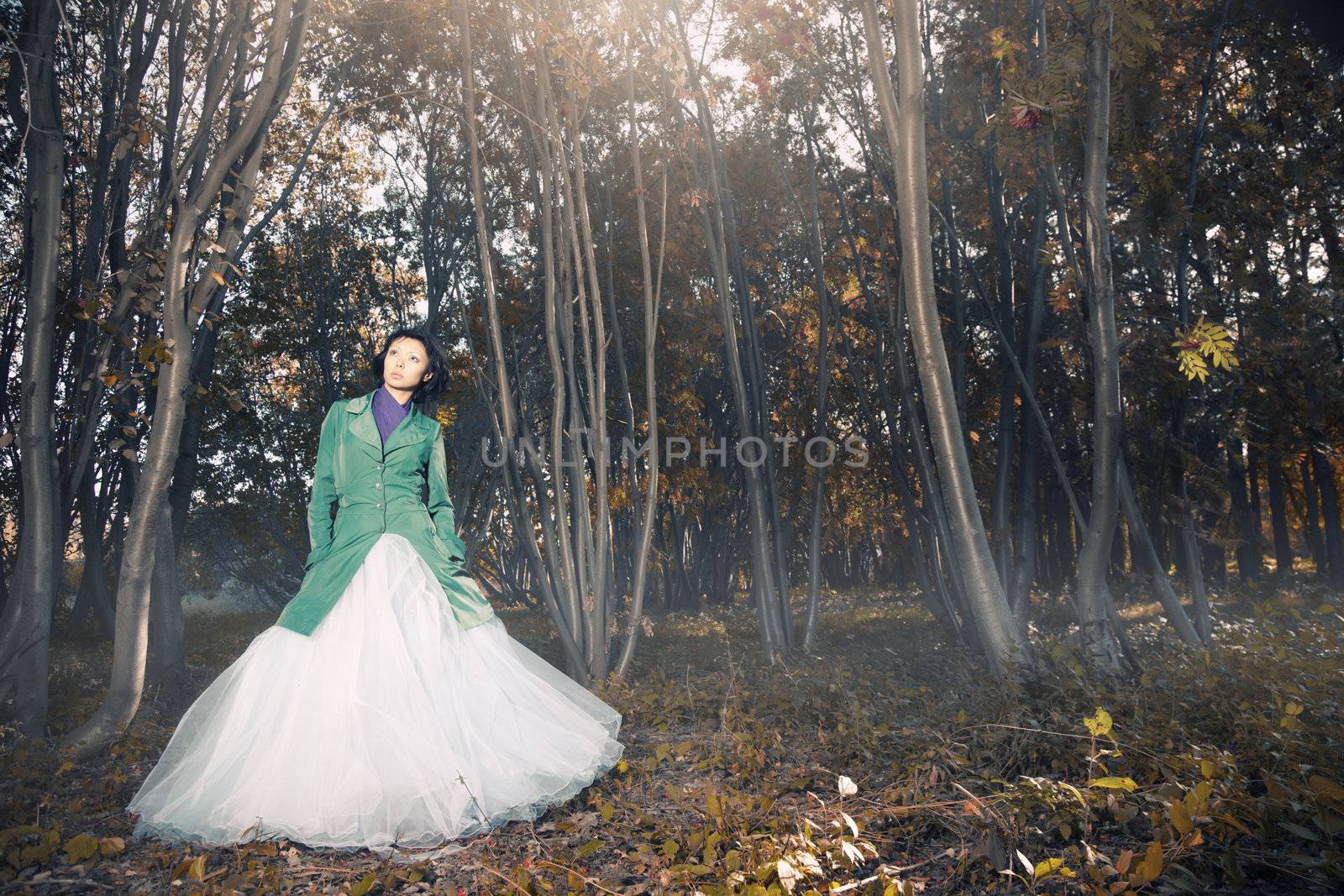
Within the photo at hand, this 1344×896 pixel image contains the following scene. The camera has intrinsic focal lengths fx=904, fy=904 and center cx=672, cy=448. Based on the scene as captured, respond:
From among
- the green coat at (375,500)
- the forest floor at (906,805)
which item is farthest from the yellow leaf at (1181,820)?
the green coat at (375,500)

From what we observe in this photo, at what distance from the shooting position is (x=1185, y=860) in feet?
8.53

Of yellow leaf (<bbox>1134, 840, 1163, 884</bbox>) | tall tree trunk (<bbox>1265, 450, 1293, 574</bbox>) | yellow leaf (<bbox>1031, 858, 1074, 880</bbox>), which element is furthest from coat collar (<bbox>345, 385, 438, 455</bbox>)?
tall tree trunk (<bbox>1265, 450, 1293, 574</bbox>)

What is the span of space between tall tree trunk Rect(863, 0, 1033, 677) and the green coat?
2.53 metres

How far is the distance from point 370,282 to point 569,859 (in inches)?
411

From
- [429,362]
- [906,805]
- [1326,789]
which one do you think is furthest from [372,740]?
[1326,789]

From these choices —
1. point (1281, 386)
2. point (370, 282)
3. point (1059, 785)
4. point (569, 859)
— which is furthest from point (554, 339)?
point (1281, 386)

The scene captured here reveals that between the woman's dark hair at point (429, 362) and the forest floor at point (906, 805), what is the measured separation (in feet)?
6.11

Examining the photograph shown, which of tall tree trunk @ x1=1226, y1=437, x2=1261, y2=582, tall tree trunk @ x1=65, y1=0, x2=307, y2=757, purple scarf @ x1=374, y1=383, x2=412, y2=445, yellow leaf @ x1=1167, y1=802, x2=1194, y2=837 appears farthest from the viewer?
tall tree trunk @ x1=1226, y1=437, x2=1261, y2=582

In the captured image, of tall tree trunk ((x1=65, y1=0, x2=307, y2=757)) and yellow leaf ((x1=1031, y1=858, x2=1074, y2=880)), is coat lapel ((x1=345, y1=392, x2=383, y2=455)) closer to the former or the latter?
tall tree trunk ((x1=65, y1=0, x2=307, y2=757))

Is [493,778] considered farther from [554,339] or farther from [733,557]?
[733,557]

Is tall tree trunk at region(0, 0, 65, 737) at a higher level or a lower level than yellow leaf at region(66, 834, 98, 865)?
higher

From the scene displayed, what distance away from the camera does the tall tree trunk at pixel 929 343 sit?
15.5 feet

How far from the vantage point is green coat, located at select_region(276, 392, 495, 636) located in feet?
12.4

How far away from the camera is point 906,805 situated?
10.5ft
